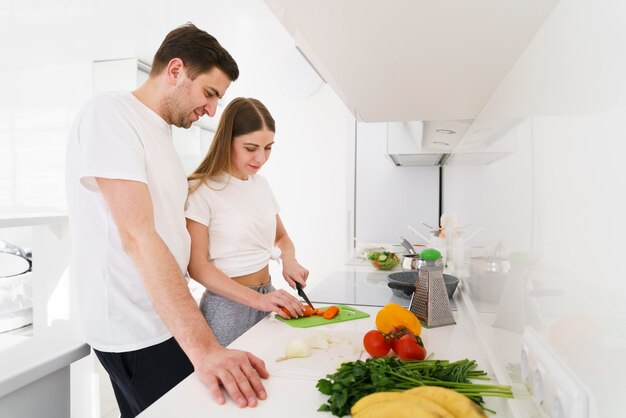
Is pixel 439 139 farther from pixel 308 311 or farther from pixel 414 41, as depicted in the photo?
pixel 414 41

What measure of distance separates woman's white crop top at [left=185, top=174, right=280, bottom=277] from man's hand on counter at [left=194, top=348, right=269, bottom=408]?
2.11 ft

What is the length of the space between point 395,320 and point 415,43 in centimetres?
62

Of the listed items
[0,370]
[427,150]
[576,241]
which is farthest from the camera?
[427,150]

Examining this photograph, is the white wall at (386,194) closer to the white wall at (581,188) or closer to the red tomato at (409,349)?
the red tomato at (409,349)

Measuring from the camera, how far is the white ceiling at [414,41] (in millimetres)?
604

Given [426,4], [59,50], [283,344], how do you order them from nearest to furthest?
[426,4] → [283,344] → [59,50]

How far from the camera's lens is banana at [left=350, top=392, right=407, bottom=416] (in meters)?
0.62

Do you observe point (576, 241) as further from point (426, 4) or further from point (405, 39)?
point (405, 39)

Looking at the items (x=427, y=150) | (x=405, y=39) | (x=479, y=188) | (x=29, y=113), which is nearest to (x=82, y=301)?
(x=405, y=39)

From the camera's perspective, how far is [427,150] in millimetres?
2238

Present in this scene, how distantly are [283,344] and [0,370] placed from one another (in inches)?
32.5

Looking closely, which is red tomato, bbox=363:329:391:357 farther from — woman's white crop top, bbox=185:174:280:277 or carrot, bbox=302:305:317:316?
woman's white crop top, bbox=185:174:280:277

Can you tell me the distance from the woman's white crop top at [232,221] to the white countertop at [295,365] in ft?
0.91

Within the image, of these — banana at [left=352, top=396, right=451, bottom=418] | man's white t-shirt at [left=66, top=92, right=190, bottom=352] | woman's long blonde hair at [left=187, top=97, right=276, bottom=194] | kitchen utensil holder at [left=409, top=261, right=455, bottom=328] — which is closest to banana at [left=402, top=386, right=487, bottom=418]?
banana at [left=352, top=396, right=451, bottom=418]
